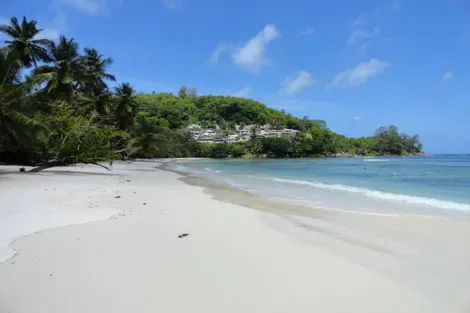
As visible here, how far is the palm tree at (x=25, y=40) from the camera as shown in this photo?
27.9 metres

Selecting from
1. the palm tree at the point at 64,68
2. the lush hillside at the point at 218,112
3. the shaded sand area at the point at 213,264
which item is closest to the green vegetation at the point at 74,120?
the palm tree at the point at 64,68

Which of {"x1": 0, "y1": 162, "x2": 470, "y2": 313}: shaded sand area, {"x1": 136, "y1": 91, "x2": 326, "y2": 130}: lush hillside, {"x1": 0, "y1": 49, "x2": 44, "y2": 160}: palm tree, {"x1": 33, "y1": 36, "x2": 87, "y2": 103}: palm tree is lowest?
{"x1": 0, "y1": 162, "x2": 470, "y2": 313}: shaded sand area

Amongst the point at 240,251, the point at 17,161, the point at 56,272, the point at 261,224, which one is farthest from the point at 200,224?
the point at 17,161

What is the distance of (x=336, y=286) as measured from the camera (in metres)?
4.04

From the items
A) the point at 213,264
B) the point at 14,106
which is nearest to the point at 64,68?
the point at 14,106

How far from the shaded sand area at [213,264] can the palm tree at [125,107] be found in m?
35.6

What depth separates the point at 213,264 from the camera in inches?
185

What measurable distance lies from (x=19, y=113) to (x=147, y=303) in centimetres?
1538

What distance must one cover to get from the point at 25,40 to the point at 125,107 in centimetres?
1498

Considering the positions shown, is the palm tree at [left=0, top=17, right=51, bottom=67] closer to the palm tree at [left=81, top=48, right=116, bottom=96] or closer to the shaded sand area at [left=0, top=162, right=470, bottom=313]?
the palm tree at [left=81, top=48, right=116, bottom=96]

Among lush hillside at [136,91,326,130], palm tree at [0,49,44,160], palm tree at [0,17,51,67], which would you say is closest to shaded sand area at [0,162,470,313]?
palm tree at [0,49,44,160]

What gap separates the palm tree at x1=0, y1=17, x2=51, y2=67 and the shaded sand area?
82.2 ft

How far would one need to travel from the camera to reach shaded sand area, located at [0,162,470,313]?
11.6 ft

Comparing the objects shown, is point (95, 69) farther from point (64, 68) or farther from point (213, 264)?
point (213, 264)
